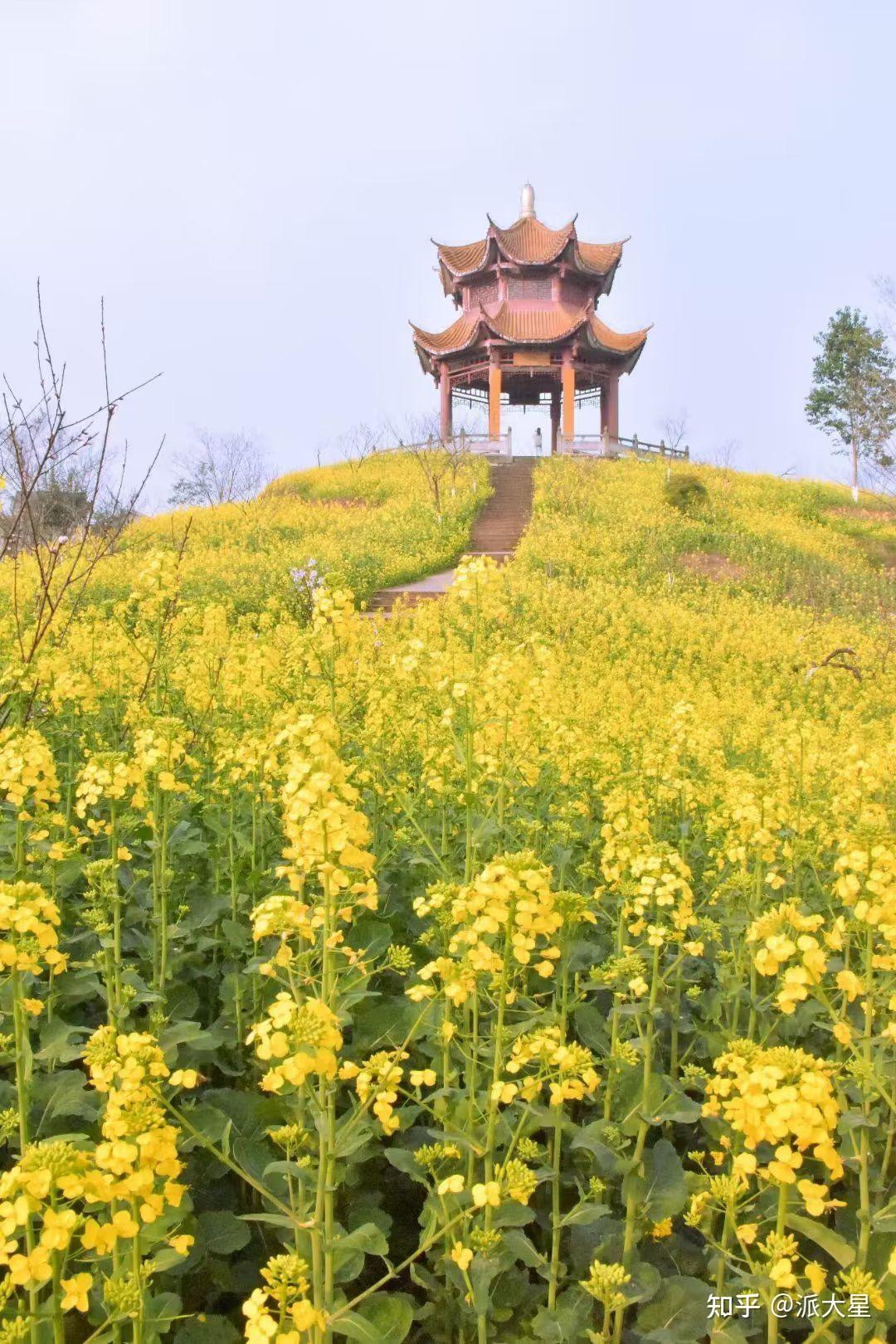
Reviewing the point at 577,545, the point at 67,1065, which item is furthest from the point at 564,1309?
the point at 577,545

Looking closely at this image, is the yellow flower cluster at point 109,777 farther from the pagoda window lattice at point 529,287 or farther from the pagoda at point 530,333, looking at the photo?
the pagoda window lattice at point 529,287

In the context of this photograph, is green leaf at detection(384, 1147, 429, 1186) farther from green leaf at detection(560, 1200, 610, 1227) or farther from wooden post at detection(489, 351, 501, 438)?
wooden post at detection(489, 351, 501, 438)

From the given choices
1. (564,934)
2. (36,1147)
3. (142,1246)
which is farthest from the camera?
(564,934)

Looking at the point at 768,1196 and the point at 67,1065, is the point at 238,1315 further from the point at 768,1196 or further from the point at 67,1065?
the point at 768,1196

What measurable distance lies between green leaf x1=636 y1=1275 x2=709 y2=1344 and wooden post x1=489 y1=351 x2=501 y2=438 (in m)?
31.6

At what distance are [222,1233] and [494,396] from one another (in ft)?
105

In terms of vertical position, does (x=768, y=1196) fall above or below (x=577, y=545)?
below

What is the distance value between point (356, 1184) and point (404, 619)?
28.4 feet

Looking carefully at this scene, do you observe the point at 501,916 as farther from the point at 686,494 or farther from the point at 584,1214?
the point at 686,494

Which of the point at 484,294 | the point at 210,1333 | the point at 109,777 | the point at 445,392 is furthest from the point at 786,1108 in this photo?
the point at 484,294

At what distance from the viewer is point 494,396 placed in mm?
31750

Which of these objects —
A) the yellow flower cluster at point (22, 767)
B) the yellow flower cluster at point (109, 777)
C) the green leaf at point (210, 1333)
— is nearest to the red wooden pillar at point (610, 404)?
the yellow flower cluster at point (109, 777)

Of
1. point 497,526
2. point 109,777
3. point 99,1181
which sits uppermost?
point 497,526

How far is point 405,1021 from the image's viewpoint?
2.79 m
